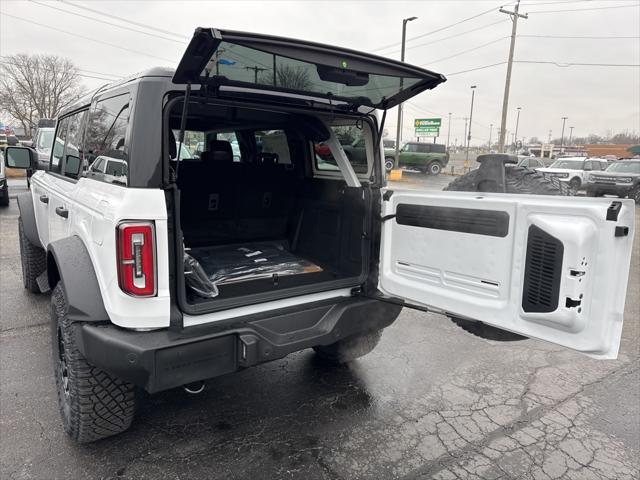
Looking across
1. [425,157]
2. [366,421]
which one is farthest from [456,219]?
[425,157]

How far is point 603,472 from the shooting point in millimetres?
2375

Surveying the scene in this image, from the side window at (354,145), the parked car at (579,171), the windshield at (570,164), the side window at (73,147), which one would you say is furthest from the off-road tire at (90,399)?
the windshield at (570,164)

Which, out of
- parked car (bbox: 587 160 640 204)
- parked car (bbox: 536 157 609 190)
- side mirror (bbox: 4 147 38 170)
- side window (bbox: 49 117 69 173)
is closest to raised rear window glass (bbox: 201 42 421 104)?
side window (bbox: 49 117 69 173)

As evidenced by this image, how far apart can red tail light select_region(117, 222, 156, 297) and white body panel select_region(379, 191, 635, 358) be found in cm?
138

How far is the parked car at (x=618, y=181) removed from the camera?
17172 mm

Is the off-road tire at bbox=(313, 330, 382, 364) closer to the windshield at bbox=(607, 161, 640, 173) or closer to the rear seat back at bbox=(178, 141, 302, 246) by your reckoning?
the rear seat back at bbox=(178, 141, 302, 246)

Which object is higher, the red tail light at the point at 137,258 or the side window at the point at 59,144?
the side window at the point at 59,144

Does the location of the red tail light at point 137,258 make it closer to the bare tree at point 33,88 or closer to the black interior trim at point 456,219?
the black interior trim at point 456,219

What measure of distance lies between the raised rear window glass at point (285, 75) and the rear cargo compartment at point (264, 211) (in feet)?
2.27

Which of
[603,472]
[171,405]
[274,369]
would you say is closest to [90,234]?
[171,405]

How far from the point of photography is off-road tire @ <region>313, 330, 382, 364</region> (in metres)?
3.41

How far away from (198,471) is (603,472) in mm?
2120

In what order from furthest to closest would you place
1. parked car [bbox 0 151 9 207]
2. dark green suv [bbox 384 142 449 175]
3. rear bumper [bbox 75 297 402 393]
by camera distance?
dark green suv [bbox 384 142 449 175] < parked car [bbox 0 151 9 207] < rear bumper [bbox 75 297 402 393]

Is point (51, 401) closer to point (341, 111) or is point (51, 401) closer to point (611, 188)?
point (341, 111)
